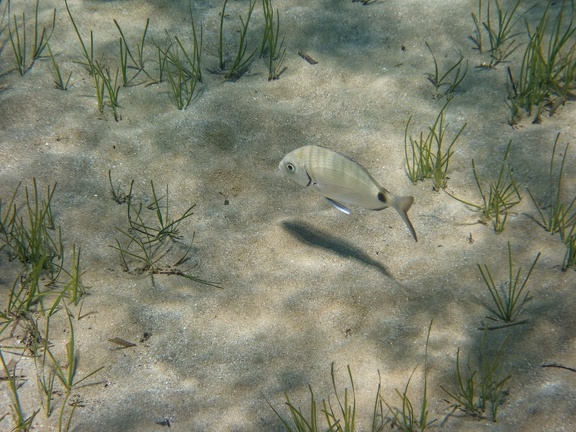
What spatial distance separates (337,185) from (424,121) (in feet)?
7.46

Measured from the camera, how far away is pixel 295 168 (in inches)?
144

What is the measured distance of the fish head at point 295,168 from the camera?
363 cm

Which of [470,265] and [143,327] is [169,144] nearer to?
[143,327]

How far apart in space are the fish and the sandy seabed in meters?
0.78

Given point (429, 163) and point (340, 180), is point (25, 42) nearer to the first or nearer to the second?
point (340, 180)

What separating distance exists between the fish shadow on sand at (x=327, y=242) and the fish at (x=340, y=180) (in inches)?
24.3

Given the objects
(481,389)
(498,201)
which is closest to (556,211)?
(498,201)

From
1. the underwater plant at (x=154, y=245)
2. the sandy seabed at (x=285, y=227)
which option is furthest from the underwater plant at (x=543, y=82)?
the underwater plant at (x=154, y=245)

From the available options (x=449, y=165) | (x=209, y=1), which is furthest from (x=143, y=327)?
(x=209, y=1)

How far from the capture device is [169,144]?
4.94 meters

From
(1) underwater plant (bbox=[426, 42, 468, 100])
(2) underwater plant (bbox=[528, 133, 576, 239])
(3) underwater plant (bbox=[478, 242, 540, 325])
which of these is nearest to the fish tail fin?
(3) underwater plant (bbox=[478, 242, 540, 325])

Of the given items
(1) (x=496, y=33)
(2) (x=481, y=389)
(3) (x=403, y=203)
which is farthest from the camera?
(1) (x=496, y=33)

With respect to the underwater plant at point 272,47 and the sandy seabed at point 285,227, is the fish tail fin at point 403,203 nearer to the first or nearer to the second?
the sandy seabed at point 285,227

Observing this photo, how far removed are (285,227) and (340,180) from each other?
1058mm
